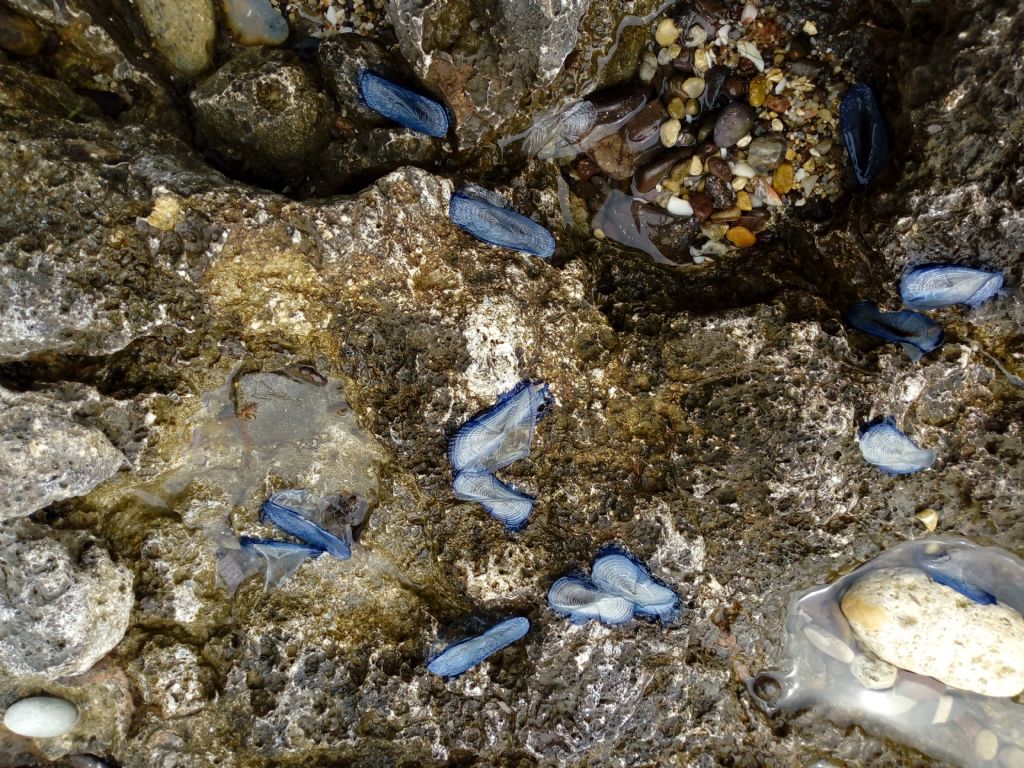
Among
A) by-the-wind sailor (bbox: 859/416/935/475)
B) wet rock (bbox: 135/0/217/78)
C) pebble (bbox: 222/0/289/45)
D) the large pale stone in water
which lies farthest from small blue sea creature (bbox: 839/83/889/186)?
wet rock (bbox: 135/0/217/78)

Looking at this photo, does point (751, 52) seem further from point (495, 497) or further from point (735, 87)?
point (495, 497)

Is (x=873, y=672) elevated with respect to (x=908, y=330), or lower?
lower

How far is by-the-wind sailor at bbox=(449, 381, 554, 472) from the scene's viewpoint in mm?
3262

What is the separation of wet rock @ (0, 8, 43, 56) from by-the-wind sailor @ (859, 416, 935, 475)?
186 inches

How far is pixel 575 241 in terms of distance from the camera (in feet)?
12.2

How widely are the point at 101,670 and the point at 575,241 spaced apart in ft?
11.3

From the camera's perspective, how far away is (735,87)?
3818mm

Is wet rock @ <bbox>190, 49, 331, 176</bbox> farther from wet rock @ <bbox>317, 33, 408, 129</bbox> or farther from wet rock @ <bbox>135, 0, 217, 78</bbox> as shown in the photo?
wet rock @ <bbox>135, 0, 217, 78</bbox>

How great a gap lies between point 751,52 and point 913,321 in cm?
176

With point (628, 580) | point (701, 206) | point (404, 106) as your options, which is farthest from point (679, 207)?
point (628, 580)

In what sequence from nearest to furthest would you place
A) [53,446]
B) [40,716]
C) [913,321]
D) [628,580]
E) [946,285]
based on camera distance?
[53,446] < [946,285] < [913,321] < [628,580] < [40,716]

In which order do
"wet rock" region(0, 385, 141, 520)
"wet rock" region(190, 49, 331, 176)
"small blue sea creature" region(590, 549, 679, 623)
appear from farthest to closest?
"wet rock" region(190, 49, 331, 176) < "small blue sea creature" region(590, 549, 679, 623) < "wet rock" region(0, 385, 141, 520)

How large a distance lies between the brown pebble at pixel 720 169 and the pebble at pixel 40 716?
4623mm

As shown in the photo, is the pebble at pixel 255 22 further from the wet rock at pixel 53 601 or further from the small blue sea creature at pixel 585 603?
the small blue sea creature at pixel 585 603
